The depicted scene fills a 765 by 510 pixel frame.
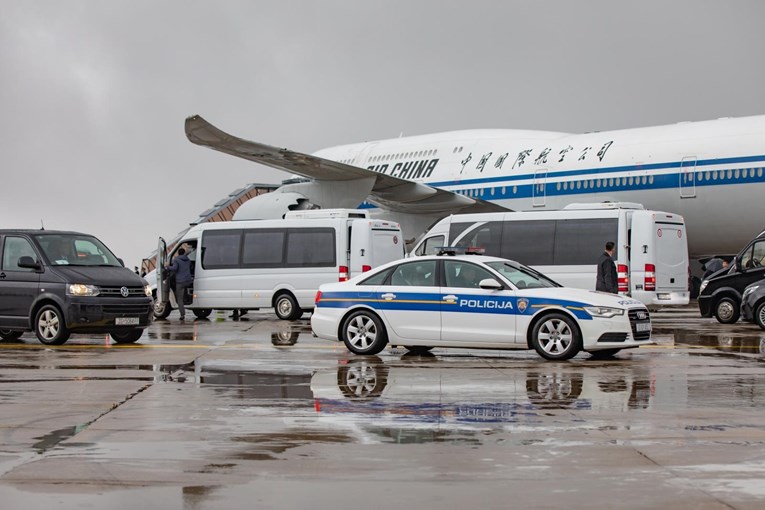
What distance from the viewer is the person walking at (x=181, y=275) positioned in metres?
26.0

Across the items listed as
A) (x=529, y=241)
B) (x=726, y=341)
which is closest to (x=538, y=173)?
(x=529, y=241)

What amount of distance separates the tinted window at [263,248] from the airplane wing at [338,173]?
3134 mm

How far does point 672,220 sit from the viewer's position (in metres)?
23.4

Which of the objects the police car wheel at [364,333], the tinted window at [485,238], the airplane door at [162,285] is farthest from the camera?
the airplane door at [162,285]

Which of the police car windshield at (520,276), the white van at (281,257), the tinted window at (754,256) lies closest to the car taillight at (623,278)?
the tinted window at (754,256)

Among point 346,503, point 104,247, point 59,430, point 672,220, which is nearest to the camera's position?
point 346,503

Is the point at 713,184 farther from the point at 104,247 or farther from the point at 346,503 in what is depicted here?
the point at 346,503

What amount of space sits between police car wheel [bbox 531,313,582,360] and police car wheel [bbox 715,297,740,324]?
9941 mm

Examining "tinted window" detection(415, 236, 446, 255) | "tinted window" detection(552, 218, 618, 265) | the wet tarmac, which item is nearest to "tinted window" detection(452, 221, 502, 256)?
"tinted window" detection(415, 236, 446, 255)

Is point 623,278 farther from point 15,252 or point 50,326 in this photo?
point 15,252

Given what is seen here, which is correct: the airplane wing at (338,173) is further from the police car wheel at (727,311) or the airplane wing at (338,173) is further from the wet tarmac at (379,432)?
the wet tarmac at (379,432)

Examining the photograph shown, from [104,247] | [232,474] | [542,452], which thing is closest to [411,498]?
→ [232,474]

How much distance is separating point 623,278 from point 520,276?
789 centimetres

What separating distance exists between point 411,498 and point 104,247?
1393cm
